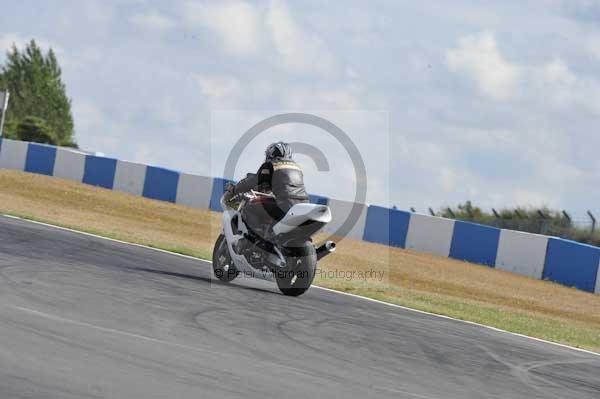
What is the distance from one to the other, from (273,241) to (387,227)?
56.3 ft

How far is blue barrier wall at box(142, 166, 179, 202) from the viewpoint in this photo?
105ft

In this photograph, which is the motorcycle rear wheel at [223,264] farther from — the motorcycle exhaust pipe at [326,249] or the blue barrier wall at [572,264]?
the blue barrier wall at [572,264]

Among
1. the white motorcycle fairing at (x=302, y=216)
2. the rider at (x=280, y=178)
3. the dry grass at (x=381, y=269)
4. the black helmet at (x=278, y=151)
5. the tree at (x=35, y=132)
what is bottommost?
the dry grass at (x=381, y=269)

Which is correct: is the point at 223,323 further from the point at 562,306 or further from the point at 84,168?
the point at 84,168

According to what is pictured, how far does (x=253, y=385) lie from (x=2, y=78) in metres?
83.6

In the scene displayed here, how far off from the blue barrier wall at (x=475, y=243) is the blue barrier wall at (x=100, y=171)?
38.4ft

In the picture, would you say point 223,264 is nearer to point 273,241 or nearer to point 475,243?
point 273,241

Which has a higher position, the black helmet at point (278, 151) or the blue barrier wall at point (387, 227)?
the black helmet at point (278, 151)

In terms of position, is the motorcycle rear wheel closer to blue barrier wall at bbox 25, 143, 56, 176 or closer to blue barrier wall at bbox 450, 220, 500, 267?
blue barrier wall at bbox 450, 220, 500, 267

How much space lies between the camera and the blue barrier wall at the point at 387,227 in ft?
94.6

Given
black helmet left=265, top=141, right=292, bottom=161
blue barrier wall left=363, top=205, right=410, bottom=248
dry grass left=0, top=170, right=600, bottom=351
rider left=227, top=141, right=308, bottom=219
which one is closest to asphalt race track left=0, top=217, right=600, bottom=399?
rider left=227, top=141, right=308, bottom=219

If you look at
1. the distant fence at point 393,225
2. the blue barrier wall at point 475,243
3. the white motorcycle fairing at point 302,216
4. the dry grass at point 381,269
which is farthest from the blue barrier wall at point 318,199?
the white motorcycle fairing at point 302,216

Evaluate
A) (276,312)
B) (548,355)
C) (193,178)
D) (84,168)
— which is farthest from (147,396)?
(84,168)

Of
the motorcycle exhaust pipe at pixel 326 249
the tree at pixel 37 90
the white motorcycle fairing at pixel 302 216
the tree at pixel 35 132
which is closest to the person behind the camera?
the white motorcycle fairing at pixel 302 216
